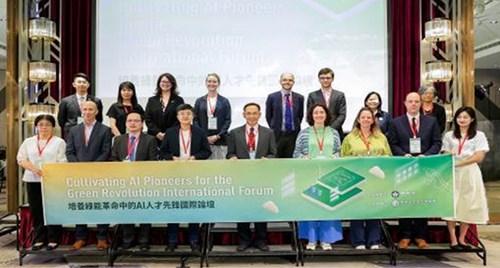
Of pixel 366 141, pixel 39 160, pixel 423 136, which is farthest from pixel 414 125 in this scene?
pixel 39 160

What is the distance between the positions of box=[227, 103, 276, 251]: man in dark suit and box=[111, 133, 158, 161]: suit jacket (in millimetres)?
631

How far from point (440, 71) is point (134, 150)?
387cm

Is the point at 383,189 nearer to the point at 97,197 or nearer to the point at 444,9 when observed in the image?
the point at 97,197

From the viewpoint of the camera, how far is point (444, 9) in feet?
21.6

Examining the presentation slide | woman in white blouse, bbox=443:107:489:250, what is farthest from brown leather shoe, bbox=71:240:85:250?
woman in white blouse, bbox=443:107:489:250

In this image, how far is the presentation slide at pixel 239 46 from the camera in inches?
251

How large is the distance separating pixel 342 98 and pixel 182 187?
185 centimetres

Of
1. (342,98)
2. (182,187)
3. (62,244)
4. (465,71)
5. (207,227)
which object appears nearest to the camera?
(182,187)

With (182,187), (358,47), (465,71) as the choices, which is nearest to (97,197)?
(182,187)

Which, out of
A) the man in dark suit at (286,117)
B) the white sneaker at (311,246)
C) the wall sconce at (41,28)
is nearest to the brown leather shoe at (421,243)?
the white sneaker at (311,246)

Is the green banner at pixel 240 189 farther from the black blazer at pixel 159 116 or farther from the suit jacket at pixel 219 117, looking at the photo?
the suit jacket at pixel 219 117

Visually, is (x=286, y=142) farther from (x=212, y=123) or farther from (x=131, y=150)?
(x=131, y=150)

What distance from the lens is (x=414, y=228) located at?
4.55 metres

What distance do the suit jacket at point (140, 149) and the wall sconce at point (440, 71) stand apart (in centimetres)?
366
